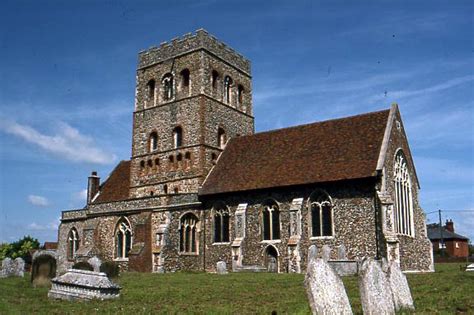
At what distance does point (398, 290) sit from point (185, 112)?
27.6 meters

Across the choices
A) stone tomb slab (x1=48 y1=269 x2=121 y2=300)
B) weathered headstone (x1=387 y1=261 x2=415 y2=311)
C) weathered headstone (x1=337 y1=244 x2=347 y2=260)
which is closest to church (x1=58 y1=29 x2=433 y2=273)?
weathered headstone (x1=337 y1=244 x2=347 y2=260)

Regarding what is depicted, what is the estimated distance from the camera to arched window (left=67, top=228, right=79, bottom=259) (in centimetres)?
3916

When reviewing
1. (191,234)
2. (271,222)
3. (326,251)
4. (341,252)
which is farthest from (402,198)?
(191,234)

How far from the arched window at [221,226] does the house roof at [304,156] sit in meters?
1.36

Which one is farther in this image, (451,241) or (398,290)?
(451,241)

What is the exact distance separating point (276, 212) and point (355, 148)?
5.76 metres

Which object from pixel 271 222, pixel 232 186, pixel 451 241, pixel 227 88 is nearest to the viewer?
pixel 271 222

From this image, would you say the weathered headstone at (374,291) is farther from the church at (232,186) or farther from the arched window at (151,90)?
the arched window at (151,90)

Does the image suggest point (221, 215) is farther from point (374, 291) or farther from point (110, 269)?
point (374, 291)

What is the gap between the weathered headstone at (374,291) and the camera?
865 cm

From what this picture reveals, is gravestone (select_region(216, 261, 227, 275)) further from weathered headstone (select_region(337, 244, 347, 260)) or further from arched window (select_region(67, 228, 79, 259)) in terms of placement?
arched window (select_region(67, 228, 79, 259))

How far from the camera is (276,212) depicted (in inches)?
1134

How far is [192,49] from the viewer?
121 ft

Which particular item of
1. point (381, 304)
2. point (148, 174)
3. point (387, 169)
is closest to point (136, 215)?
point (148, 174)
